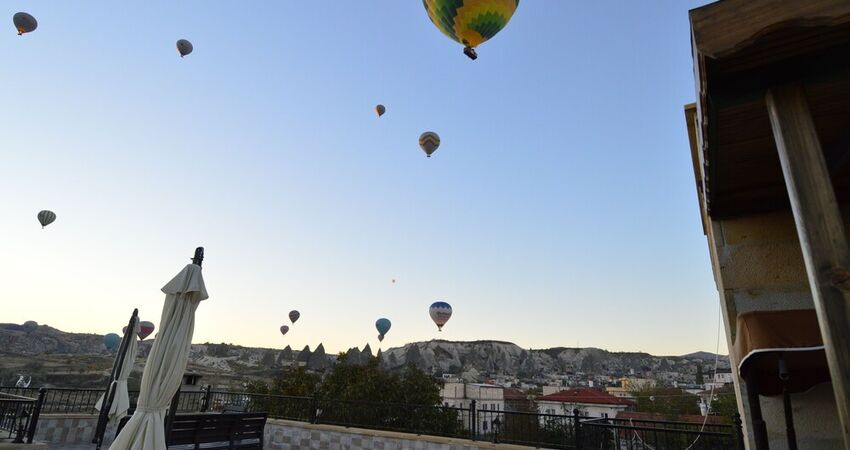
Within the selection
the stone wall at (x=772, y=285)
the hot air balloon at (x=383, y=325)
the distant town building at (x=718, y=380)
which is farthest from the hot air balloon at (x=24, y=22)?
the distant town building at (x=718, y=380)

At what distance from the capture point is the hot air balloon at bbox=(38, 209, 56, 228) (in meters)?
25.1

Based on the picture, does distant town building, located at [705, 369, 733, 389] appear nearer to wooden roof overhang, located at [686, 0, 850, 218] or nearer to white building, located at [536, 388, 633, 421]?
wooden roof overhang, located at [686, 0, 850, 218]

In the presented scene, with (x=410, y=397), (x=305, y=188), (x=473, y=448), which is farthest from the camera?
(x=410, y=397)

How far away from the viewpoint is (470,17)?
30.3 ft

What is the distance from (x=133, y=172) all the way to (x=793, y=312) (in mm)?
21523

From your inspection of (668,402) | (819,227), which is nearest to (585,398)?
(668,402)

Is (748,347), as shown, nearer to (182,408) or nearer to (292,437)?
(292,437)

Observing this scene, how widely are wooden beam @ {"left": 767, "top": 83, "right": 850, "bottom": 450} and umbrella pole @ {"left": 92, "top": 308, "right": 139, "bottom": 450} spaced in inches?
417

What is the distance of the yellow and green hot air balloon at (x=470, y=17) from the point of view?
29.7 feet

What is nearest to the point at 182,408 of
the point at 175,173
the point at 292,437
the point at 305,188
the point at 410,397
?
the point at 292,437

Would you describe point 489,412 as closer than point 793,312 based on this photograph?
No

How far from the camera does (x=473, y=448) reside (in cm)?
888

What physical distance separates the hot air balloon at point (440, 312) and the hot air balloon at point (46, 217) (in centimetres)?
2326

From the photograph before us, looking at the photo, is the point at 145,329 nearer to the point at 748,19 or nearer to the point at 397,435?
the point at 397,435
